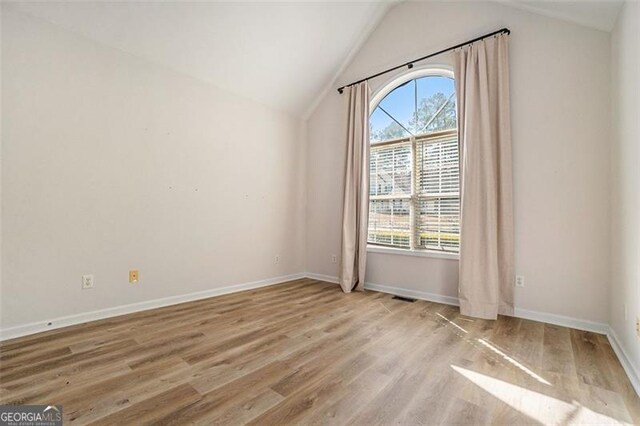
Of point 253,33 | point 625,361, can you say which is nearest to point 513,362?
point 625,361

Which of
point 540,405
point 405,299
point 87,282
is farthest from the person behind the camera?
point 405,299

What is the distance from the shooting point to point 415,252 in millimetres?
3428

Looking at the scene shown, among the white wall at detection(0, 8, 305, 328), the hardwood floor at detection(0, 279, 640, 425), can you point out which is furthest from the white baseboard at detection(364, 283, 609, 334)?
the white wall at detection(0, 8, 305, 328)

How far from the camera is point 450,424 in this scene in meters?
1.26

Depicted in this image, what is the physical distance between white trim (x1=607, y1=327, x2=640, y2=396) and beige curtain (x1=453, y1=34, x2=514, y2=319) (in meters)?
0.69

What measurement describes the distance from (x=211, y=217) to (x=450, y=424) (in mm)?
2977

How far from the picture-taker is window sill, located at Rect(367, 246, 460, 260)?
10.4 ft

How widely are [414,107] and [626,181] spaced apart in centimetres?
224

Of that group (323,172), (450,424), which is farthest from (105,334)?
(323,172)

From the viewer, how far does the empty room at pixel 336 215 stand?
1580 mm

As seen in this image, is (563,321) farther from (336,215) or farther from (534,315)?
(336,215)

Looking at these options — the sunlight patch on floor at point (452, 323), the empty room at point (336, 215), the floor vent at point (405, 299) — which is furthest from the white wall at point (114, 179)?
the sunlight patch on floor at point (452, 323)

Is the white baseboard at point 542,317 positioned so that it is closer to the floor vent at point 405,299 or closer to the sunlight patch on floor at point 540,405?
the floor vent at point 405,299

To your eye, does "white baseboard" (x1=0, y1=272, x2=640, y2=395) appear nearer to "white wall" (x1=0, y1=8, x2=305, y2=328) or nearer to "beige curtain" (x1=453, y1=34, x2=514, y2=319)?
"white wall" (x1=0, y1=8, x2=305, y2=328)
